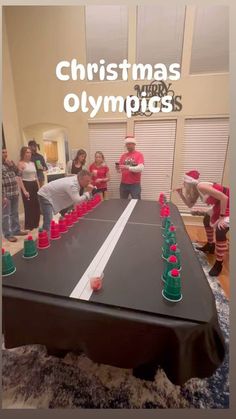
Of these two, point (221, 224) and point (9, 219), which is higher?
point (9, 219)

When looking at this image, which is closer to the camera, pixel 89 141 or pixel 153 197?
pixel 89 141

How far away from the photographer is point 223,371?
0.86 metres

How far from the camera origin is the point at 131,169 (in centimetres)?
171

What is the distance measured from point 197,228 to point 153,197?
0.58 m

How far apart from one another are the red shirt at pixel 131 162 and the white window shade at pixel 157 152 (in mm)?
48

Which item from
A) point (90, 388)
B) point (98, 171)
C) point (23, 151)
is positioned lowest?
point (90, 388)

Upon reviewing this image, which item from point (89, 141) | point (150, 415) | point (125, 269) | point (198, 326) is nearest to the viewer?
point (198, 326)

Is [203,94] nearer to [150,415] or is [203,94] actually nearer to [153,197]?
[153,197]

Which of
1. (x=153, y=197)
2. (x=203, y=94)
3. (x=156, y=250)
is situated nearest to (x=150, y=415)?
(x=156, y=250)

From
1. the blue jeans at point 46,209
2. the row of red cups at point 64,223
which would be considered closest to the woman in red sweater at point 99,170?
the row of red cups at point 64,223

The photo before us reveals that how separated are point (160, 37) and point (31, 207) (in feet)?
5.18

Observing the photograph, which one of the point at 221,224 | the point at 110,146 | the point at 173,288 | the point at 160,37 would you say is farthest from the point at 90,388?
the point at 160,37

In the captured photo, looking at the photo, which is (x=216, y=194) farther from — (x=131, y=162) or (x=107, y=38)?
(x=107, y=38)

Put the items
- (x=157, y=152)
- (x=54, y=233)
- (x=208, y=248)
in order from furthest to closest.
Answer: (x=208, y=248), (x=157, y=152), (x=54, y=233)
